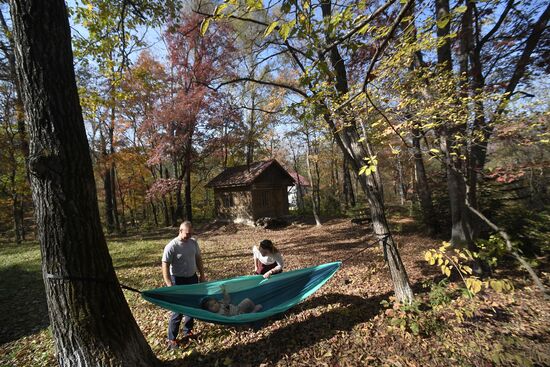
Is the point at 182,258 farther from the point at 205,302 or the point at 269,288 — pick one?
the point at 269,288

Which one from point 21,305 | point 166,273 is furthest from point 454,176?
point 21,305

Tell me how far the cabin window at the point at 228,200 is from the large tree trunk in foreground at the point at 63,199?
13.7 meters

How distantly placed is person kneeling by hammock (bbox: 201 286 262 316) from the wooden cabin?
11090 millimetres

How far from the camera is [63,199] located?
2.18 metres

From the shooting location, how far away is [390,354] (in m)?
2.74

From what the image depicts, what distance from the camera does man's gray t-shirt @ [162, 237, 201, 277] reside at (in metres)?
3.36

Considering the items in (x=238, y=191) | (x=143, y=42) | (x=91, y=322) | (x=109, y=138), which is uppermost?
(x=109, y=138)

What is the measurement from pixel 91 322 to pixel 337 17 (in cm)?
320

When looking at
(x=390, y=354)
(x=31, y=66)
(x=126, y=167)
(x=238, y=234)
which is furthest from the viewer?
(x=126, y=167)

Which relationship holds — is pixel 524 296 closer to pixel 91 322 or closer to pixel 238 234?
pixel 91 322

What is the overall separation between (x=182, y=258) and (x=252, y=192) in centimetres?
1143

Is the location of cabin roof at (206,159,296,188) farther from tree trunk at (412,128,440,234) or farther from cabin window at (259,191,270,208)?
tree trunk at (412,128,440,234)

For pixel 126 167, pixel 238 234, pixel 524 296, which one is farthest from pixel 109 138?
pixel 524 296

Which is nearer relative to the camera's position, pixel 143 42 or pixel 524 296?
pixel 524 296
